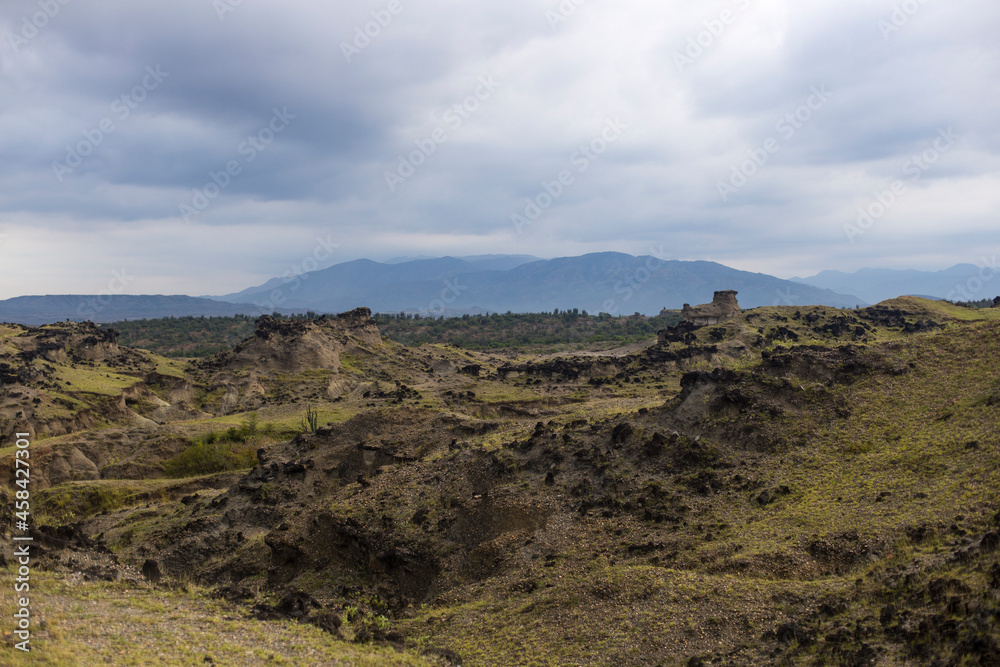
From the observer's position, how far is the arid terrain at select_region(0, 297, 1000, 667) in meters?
15.6

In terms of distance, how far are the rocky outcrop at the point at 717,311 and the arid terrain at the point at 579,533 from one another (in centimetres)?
7011

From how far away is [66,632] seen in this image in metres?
14.8

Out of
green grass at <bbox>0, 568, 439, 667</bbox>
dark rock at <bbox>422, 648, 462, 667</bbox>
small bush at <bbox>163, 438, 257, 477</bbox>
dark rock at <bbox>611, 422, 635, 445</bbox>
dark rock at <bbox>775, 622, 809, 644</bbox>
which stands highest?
dark rock at <bbox>611, 422, 635, 445</bbox>

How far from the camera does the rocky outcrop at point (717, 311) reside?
102438mm

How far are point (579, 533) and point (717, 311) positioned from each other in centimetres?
8800

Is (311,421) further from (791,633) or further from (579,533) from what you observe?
(791,633)

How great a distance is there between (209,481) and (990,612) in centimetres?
4818

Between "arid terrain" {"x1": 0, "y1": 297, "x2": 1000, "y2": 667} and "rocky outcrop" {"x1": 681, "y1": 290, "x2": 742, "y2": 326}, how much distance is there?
230 ft

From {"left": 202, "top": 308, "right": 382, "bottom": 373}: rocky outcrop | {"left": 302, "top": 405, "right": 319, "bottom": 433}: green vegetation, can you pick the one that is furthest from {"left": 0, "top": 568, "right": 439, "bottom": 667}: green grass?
{"left": 202, "top": 308, "right": 382, "bottom": 373}: rocky outcrop

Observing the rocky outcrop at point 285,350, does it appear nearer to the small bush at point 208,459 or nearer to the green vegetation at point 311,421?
the green vegetation at point 311,421

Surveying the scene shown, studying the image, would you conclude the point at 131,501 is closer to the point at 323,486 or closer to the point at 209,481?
the point at 209,481

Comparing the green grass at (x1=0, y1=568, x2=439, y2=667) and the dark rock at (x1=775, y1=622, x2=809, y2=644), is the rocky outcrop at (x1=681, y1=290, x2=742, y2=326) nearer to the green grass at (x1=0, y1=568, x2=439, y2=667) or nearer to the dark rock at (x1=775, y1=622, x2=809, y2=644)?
the dark rock at (x1=775, y1=622, x2=809, y2=644)

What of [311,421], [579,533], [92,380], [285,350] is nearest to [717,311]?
[285,350]

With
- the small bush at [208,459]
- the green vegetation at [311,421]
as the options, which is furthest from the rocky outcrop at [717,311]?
the small bush at [208,459]
